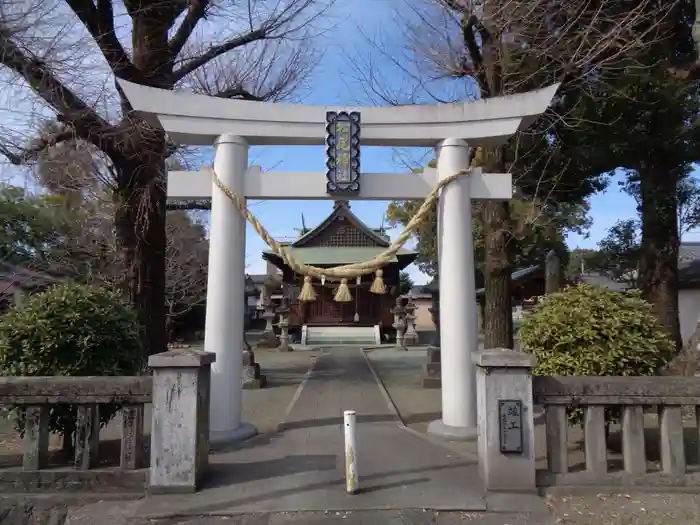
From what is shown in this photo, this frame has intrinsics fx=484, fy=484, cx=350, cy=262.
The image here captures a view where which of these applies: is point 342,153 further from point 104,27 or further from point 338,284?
point 338,284

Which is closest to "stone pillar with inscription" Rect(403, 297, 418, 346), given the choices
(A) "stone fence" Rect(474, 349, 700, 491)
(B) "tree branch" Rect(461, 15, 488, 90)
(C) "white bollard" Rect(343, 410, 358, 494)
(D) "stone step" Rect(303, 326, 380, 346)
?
(D) "stone step" Rect(303, 326, 380, 346)

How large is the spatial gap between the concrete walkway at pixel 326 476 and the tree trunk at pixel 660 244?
28.0 ft

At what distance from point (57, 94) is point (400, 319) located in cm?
1901

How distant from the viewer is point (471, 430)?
6449mm

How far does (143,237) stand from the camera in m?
9.66

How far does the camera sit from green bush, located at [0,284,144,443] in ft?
17.2

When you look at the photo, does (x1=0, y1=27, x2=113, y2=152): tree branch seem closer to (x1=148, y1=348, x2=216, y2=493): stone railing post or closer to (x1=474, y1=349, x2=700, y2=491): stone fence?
(x1=148, y1=348, x2=216, y2=493): stone railing post

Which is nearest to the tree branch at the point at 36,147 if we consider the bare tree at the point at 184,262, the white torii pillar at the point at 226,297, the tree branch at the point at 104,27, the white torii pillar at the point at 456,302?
the tree branch at the point at 104,27

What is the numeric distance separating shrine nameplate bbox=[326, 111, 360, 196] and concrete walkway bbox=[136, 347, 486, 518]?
11.2ft

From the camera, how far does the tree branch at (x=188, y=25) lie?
959cm

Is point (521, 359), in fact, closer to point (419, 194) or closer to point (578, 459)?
point (578, 459)

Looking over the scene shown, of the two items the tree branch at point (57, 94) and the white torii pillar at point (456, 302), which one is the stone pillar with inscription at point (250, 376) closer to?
the tree branch at point (57, 94)

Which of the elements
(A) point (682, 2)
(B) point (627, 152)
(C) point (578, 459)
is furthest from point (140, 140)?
(A) point (682, 2)

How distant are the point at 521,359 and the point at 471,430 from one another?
80.3 inches
